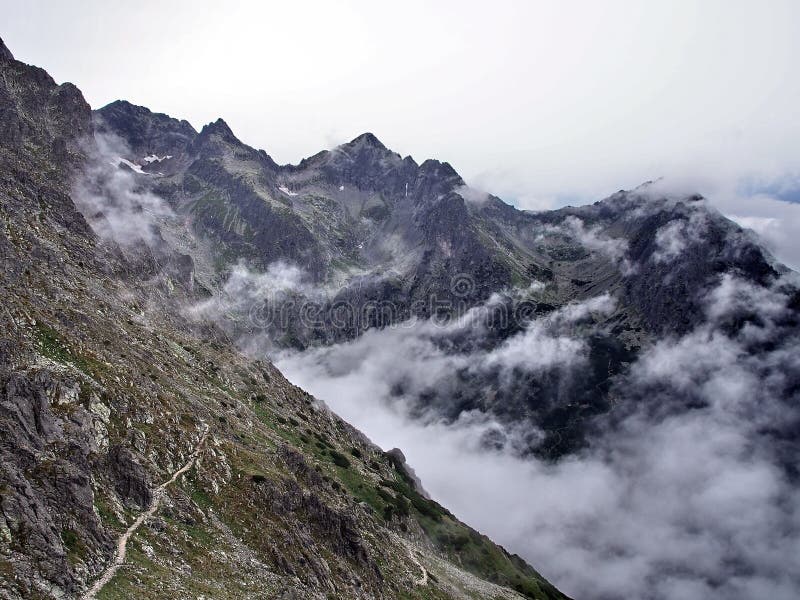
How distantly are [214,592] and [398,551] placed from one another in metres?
58.3

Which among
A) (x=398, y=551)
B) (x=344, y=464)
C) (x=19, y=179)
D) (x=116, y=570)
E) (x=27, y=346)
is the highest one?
(x=19, y=179)

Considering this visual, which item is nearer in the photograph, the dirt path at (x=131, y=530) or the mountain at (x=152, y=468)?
the dirt path at (x=131, y=530)

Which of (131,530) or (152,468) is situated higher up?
(152,468)

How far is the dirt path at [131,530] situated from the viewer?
131 feet

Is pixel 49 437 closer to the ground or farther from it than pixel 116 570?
farther from it

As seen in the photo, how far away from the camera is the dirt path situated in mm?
40000

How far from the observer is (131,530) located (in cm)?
4975

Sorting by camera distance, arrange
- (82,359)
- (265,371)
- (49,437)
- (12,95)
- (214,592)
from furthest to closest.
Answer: (12,95)
(265,371)
(82,359)
(49,437)
(214,592)

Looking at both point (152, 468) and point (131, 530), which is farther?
point (152, 468)

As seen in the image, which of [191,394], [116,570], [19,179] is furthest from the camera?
[19,179]

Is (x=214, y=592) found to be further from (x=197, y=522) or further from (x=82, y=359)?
(x=82, y=359)

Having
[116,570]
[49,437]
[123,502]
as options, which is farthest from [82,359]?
[116,570]

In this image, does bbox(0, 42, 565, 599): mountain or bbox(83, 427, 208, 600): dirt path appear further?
bbox(0, 42, 565, 599): mountain

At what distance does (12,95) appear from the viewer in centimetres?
18738
